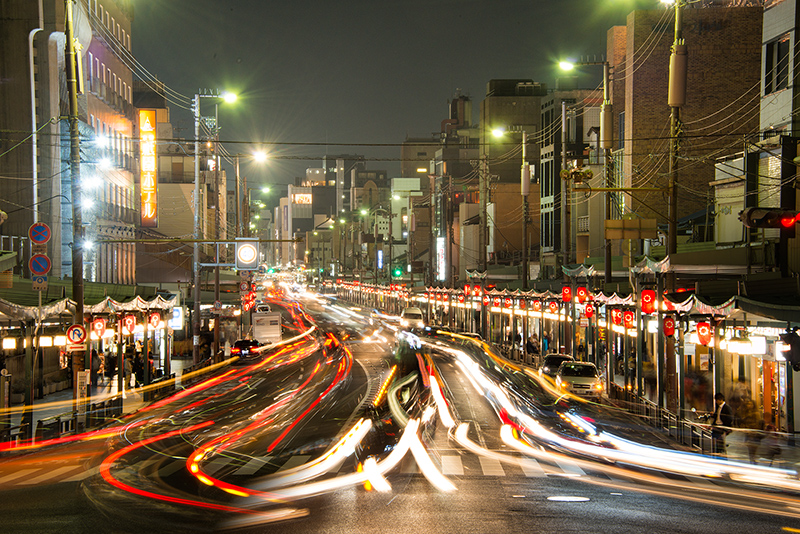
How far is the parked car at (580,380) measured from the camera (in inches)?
1145

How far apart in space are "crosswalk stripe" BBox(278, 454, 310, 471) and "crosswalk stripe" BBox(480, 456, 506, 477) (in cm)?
400

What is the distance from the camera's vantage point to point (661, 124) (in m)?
53.0

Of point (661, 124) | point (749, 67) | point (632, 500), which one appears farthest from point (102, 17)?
point (632, 500)

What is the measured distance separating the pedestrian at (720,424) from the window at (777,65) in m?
17.8

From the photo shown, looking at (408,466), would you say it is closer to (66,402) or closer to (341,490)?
(341,490)

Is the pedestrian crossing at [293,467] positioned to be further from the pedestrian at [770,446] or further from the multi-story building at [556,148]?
the multi-story building at [556,148]

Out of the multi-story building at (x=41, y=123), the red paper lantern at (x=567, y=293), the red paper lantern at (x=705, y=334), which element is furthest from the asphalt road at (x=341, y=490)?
the multi-story building at (x=41, y=123)

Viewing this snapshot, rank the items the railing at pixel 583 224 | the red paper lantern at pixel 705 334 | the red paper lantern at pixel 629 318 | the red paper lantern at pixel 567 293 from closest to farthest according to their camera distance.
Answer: the red paper lantern at pixel 705 334
the red paper lantern at pixel 629 318
the red paper lantern at pixel 567 293
the railing at pixel 583 224

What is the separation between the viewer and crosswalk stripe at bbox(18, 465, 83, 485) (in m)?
16.0

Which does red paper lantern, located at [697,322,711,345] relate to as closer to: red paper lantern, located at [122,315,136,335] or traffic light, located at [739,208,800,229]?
traffic light, located at [739,208,800,229]

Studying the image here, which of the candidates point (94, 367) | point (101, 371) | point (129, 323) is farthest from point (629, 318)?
point (101, 371)

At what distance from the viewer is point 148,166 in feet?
156

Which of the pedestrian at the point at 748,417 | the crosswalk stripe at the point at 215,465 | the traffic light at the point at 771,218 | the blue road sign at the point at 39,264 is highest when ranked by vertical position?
the traffic light at the point at 771,218

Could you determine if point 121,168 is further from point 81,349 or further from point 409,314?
point 81,349
